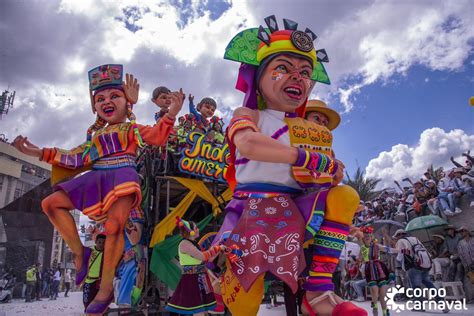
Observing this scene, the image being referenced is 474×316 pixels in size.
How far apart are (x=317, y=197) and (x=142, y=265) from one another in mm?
3360

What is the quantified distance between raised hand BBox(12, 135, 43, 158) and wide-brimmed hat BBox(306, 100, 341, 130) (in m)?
1.99

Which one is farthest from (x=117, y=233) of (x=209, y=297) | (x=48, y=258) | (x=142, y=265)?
(x=48, y=258)

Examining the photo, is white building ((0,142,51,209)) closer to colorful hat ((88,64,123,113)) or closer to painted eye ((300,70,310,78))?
colorful hat ((88,64,123,113))

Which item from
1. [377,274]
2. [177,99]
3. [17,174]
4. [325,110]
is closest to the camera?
[177,99]

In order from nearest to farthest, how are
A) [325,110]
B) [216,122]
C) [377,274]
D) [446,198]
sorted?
1. [325,110]
2. [377,274]
3. [216,122]
4. [446,198]

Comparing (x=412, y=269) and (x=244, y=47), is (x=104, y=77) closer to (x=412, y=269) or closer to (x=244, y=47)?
(x=244, y=47)

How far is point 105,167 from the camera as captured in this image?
9.21 ft

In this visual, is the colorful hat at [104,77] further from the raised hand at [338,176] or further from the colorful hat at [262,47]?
the raised hand at [338,176]

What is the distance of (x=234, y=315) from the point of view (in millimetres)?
1728

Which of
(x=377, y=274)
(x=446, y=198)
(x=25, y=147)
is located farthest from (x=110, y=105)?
(x=446, y=198)

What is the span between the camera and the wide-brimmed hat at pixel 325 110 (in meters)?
2.71

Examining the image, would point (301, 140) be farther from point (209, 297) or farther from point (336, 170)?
point (209, 297)

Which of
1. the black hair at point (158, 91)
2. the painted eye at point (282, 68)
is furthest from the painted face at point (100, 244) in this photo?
the black hair at point (158, 91)

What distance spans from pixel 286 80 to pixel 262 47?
0.24 meters
